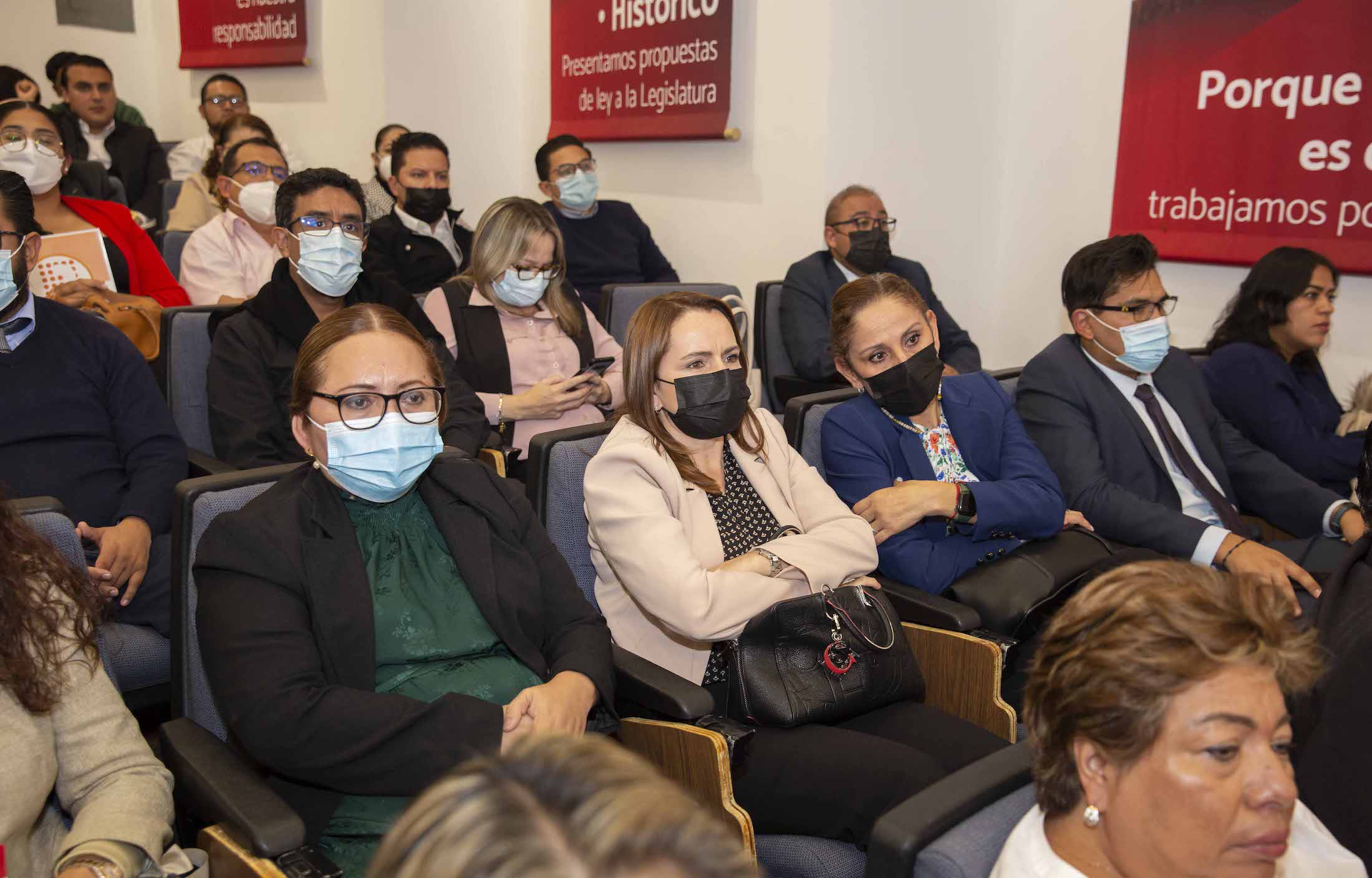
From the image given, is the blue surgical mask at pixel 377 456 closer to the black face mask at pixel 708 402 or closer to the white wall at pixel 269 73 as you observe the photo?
the black face mask at pixel 708 402

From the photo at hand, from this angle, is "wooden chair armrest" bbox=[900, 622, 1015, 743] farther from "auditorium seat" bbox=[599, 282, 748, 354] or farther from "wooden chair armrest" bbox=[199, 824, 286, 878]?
"auditorium seat" bbox=[599, 282, 748, 354]

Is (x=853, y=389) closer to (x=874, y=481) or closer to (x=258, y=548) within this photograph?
(x=874, y=481)

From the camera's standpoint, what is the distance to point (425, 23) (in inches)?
250

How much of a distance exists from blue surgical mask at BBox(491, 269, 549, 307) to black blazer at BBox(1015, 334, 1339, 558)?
5.05ft

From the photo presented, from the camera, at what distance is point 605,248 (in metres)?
5.14

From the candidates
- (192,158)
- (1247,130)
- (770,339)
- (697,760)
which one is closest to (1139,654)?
(697,760)

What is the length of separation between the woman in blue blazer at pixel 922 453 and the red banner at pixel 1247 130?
1859mm

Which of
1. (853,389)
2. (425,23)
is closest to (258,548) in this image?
(853,389)

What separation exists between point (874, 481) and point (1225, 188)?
2460mm

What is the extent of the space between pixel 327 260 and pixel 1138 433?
2.27 metres

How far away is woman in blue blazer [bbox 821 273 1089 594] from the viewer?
7.90 feet

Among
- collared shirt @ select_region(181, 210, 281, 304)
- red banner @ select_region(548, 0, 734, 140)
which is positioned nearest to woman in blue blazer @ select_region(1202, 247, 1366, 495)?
red banner @ select_region(548, 0, 734, 140)

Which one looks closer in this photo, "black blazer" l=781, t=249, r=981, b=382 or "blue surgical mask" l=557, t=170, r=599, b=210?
"black blazer" l=781, t=249, r=981, b=382

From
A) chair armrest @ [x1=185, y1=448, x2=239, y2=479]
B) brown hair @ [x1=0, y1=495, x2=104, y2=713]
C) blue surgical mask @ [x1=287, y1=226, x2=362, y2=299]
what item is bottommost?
chair armrest @ [x1=185, y1=448, x2=239, y2=479]
